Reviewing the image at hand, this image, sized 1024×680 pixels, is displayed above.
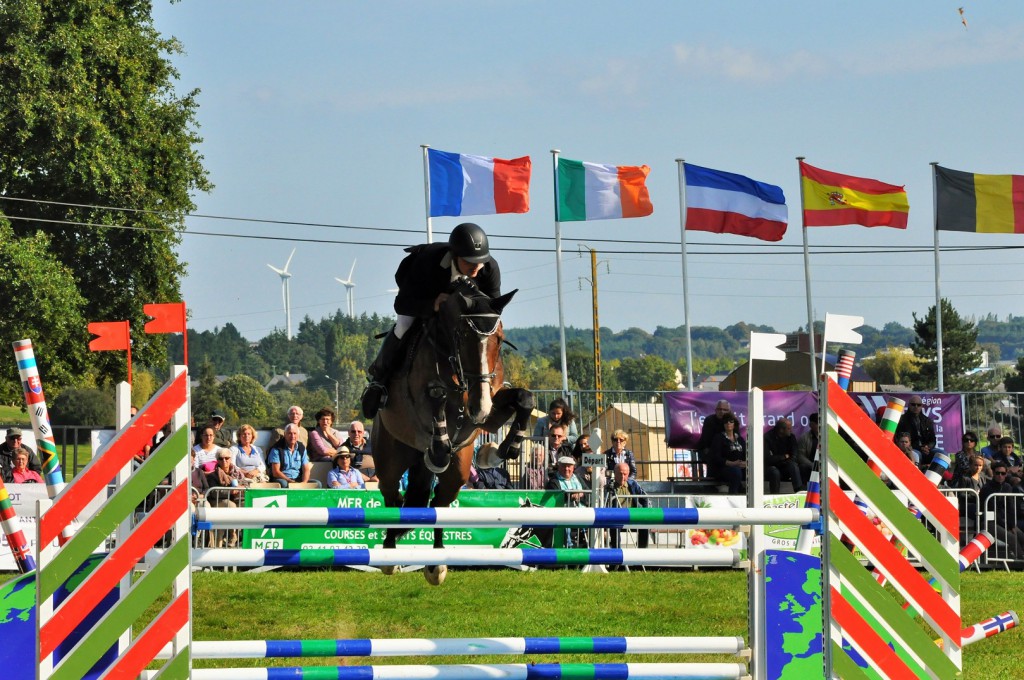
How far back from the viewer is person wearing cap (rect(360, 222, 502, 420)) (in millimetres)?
7746

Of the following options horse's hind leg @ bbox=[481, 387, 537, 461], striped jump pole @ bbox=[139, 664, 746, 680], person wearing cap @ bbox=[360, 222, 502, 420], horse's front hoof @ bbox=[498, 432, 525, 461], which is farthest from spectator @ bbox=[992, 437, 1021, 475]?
striped jump pole @ bbox=[139, 664, 746, 680]

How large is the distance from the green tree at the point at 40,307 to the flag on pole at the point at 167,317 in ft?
66.2

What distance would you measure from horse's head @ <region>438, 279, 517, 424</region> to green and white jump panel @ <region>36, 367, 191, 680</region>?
262 cm

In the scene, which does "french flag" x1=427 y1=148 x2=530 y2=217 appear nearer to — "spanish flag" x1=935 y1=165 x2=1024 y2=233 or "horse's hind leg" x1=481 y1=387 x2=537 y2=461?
"spanish flag" x1=935 y1=165 x2=1024 y2=233

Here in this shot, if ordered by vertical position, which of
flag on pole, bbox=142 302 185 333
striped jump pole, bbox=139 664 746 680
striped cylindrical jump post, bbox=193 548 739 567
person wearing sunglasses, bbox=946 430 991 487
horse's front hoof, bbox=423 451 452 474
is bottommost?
person wearing sunglasses, bbox=946 430 991 487

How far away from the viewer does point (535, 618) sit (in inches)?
378

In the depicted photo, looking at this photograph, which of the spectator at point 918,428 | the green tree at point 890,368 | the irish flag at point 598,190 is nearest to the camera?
the spectator at point 918,428


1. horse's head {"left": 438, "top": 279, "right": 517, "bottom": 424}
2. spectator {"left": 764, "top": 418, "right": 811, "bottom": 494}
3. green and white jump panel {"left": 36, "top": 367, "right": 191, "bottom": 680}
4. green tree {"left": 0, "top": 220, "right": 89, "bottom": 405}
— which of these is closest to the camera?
green and white jump panel {"left": 36, "top": 367, "right": 191, "bottom": 680}

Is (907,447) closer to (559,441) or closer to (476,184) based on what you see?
(559,441)

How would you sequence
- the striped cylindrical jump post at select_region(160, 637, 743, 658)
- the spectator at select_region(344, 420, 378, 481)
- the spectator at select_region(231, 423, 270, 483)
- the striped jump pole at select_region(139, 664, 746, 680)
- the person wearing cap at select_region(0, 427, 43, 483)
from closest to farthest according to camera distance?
the striped jump pole at select_region(139, 664, 746, 680), the striped cylindrical jump post at select_region(160, 637, 743, 658), the person wearing cap at select_region(0, 427, 43, 483), the spectator at select_region(231, 423, 270, 483), the spectator at select_region(344, 420, 378, 481)

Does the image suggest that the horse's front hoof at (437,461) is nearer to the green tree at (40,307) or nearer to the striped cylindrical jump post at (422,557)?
the striped cylindrical jump post at (422,557)

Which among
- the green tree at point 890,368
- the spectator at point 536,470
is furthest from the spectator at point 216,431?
the green tree at point 890,368

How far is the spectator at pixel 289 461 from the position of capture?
1431cm

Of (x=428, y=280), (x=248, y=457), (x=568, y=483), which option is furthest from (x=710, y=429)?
(x=428, y=280)
